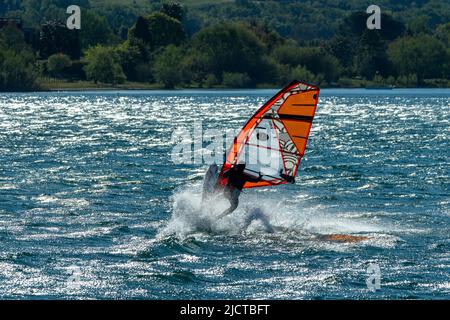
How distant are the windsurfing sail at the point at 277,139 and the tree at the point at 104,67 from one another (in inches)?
5855

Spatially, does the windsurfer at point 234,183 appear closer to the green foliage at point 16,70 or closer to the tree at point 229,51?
the green foliage at point 16,70

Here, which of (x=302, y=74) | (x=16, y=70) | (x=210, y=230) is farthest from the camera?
(x=302, y=74)

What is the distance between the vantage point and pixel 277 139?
977 inches

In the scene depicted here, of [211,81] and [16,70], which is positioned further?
[211,81]

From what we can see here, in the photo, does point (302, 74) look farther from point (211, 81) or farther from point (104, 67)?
point (104, 67)

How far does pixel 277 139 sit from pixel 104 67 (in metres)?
151

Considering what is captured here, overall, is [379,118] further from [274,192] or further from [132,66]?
[132,66]

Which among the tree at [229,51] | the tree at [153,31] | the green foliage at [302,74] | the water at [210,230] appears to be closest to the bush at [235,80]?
the tree at [229,51]

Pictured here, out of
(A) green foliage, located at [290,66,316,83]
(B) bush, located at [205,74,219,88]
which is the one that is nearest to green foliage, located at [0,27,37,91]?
(B) bush, located at [205,74,219,88]

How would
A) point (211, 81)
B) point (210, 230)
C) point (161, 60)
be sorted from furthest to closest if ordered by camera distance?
1. point (211, 81)
2. point (161, 60)
3. point (210, 230)

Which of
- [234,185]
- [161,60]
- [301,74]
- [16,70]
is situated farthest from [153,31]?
[234,185]

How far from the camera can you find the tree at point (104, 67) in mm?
173750

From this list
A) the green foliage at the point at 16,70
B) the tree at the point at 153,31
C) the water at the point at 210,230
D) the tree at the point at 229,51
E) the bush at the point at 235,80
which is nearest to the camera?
the water at the point at 210,230

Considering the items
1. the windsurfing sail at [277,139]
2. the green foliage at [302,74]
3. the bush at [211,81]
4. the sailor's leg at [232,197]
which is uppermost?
the windsurfing sail at [277,139]
